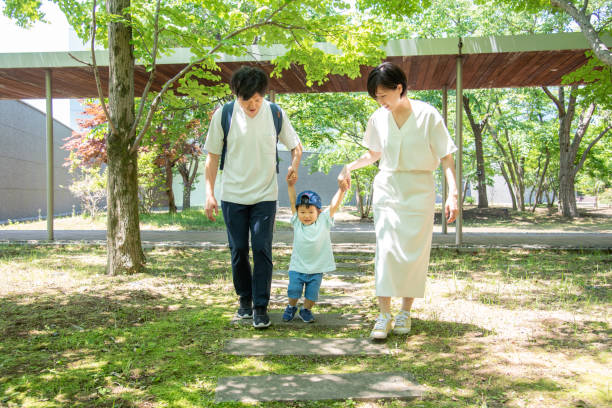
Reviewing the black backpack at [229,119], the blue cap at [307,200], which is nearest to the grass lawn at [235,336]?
the blue cap at [307,200]

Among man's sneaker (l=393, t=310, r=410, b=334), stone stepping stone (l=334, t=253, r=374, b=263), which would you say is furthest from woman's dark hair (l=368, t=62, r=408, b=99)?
stone stepping stone (l=334, t=253, r=374, b=263)

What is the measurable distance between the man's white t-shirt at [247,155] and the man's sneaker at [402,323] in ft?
4.08

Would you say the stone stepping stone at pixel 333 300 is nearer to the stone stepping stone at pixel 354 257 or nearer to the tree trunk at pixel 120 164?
the tree trunk at pixel 120 164

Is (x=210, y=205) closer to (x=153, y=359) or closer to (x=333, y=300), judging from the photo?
(x=153, y=359)

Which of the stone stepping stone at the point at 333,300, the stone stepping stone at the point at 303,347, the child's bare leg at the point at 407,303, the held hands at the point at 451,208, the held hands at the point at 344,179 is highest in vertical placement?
the held hands at the point at 344,179

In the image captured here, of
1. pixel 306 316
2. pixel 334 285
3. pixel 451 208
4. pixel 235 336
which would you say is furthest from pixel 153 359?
pixel 334 285

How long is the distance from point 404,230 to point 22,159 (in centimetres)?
1751

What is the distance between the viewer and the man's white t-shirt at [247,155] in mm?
3012

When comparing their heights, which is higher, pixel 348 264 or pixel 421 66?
pixel 421 66

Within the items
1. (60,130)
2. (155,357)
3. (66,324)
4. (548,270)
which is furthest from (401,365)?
(60,130)

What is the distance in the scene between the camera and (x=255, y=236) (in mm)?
3064

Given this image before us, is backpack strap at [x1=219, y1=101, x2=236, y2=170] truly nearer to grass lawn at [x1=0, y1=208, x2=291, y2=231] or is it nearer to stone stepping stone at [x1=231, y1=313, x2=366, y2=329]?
stone stepping stone at [x1=231, y1=313, x2=366, y2=329]

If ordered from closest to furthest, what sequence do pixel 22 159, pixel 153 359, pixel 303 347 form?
pixel 153 359, pixel 303 347, pixel 22 159

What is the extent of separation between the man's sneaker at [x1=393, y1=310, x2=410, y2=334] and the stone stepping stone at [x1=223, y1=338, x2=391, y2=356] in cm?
27
